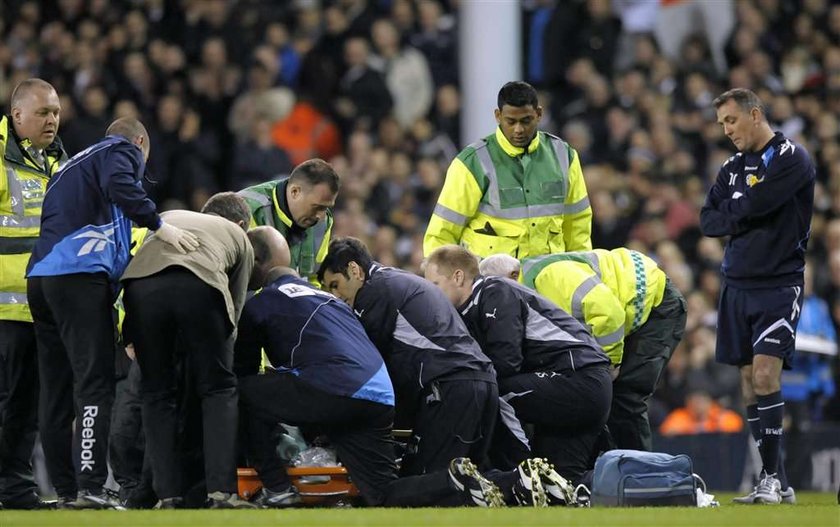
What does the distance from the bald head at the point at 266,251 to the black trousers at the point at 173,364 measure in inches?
27.4

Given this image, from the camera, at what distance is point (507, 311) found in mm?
9742

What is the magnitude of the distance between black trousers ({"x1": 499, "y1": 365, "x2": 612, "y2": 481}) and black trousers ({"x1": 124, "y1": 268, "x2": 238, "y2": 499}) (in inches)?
71.7

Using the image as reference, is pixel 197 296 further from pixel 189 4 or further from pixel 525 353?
pixel 189 4

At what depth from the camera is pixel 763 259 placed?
33.3 feet

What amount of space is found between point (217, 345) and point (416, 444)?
1.38 meters

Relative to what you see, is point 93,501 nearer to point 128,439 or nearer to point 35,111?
point 128,439

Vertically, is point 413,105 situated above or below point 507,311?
above

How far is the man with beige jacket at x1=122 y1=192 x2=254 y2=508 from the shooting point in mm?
8648

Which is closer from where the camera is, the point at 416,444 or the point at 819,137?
the point at 416,444

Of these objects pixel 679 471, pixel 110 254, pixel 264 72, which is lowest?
pixel 679 471

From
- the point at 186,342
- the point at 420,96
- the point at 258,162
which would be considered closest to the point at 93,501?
the point at 186,342

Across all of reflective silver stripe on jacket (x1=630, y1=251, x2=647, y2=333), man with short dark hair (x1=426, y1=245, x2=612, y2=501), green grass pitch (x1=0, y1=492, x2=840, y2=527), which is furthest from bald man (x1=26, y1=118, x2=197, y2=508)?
reflective silver stripe on jacket (x1=630, y1=251, x2=647, y2=333)

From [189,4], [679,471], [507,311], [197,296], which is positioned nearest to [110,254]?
[197,296]

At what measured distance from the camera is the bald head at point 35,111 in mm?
9617
